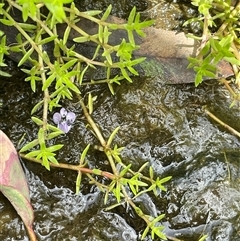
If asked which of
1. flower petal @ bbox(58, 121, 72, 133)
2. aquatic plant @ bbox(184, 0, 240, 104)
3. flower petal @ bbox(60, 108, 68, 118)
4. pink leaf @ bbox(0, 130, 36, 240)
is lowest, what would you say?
pink leaf @ bbox(0, 130, 36, 240)

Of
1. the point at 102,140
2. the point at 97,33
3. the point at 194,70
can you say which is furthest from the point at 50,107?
the point at 194,70

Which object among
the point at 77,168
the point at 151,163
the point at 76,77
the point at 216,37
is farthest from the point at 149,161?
the point at 216,37

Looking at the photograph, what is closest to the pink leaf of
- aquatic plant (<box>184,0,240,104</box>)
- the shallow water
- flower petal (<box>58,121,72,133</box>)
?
the shallow water

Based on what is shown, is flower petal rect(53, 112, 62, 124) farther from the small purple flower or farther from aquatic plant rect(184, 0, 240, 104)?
aquatic plant rect(184, 0, 240, 104)

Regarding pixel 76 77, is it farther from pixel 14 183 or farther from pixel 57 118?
pixel 14 183

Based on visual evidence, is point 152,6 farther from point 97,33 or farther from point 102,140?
point 102,140

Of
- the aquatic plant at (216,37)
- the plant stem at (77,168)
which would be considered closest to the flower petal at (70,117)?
the plant stem at (77,168)
